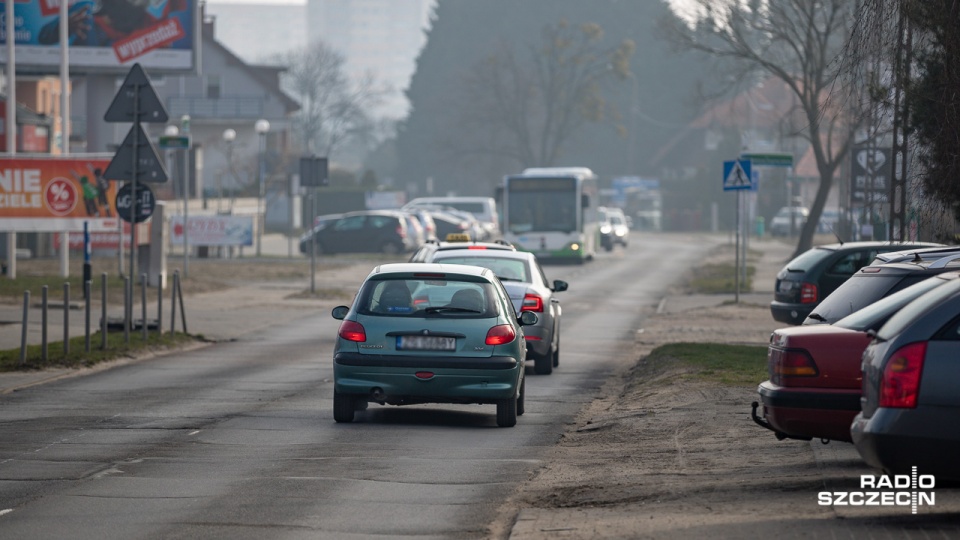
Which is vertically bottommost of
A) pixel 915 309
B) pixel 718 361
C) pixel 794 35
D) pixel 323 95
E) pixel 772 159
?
pixel 718 361

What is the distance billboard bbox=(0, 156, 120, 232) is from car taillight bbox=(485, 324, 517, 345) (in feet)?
73.4

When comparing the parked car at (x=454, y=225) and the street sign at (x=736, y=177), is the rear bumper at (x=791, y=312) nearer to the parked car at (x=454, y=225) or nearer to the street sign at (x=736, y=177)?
the street sign at (x=736, y=177)

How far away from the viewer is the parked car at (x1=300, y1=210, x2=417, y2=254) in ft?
176

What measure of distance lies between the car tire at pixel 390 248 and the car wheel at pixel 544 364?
35.9 m

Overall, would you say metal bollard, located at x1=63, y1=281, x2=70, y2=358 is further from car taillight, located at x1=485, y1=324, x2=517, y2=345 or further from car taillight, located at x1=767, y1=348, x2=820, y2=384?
car taillight, located at x1=767, y1=348, x2=820, y2=384

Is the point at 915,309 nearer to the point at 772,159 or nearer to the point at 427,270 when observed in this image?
the point at 427,270

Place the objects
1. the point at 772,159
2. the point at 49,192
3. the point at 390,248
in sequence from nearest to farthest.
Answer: the point at 772,159 < the point at 49,192 < the point at 390,248

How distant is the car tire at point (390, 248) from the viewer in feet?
177

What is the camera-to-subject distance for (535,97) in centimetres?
9519

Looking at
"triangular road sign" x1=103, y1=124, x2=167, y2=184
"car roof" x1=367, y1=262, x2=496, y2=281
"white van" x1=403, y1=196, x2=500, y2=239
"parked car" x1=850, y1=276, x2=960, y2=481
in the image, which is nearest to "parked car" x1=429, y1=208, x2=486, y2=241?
"white van" x1=403, y1=196, x2=500, y2=239

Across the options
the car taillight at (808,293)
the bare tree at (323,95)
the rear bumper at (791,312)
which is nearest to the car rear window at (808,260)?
the car taillight at (808,293)

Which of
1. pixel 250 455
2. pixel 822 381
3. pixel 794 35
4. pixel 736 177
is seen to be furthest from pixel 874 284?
pixel 794 35

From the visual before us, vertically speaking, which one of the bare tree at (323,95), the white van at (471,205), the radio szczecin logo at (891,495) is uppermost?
the bare tree at (323,95)

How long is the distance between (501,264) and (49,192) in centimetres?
1812
